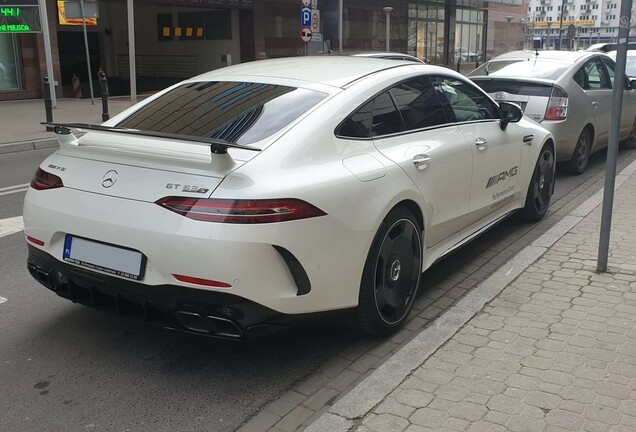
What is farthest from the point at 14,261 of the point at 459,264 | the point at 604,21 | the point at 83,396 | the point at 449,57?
the point at 604,21

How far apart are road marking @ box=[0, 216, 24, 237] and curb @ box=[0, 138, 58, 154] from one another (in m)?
5.77

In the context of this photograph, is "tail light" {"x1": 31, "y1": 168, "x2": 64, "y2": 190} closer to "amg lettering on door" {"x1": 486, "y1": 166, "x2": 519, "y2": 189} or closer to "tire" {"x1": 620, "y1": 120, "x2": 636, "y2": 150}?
"amg lettering on door" {"x1": 486, "y1": 166, "x2": 519, "y2": 189}

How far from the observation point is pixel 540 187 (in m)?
6.28

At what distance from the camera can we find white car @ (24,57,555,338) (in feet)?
9.94

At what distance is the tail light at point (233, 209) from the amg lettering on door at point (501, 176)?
249 cm

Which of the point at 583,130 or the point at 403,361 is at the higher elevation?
the point at 583,130

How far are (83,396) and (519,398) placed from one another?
2.17m

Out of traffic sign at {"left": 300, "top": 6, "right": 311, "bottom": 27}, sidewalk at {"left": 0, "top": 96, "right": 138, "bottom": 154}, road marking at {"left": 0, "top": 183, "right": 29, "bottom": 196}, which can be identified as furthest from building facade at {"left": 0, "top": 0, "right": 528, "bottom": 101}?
road marking at {"left": 0, "top": 183, "right": 29, "bottom": 196}

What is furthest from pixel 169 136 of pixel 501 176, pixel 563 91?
pixel 563 91

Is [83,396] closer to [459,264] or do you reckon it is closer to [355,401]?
[355,401]

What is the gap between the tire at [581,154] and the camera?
8703mm

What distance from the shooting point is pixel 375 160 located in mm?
3707

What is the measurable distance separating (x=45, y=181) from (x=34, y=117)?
45.1ft

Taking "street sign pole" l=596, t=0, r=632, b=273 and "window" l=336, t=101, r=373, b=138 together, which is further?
"street sign pole" l=596, t=0, r=632, b=273
